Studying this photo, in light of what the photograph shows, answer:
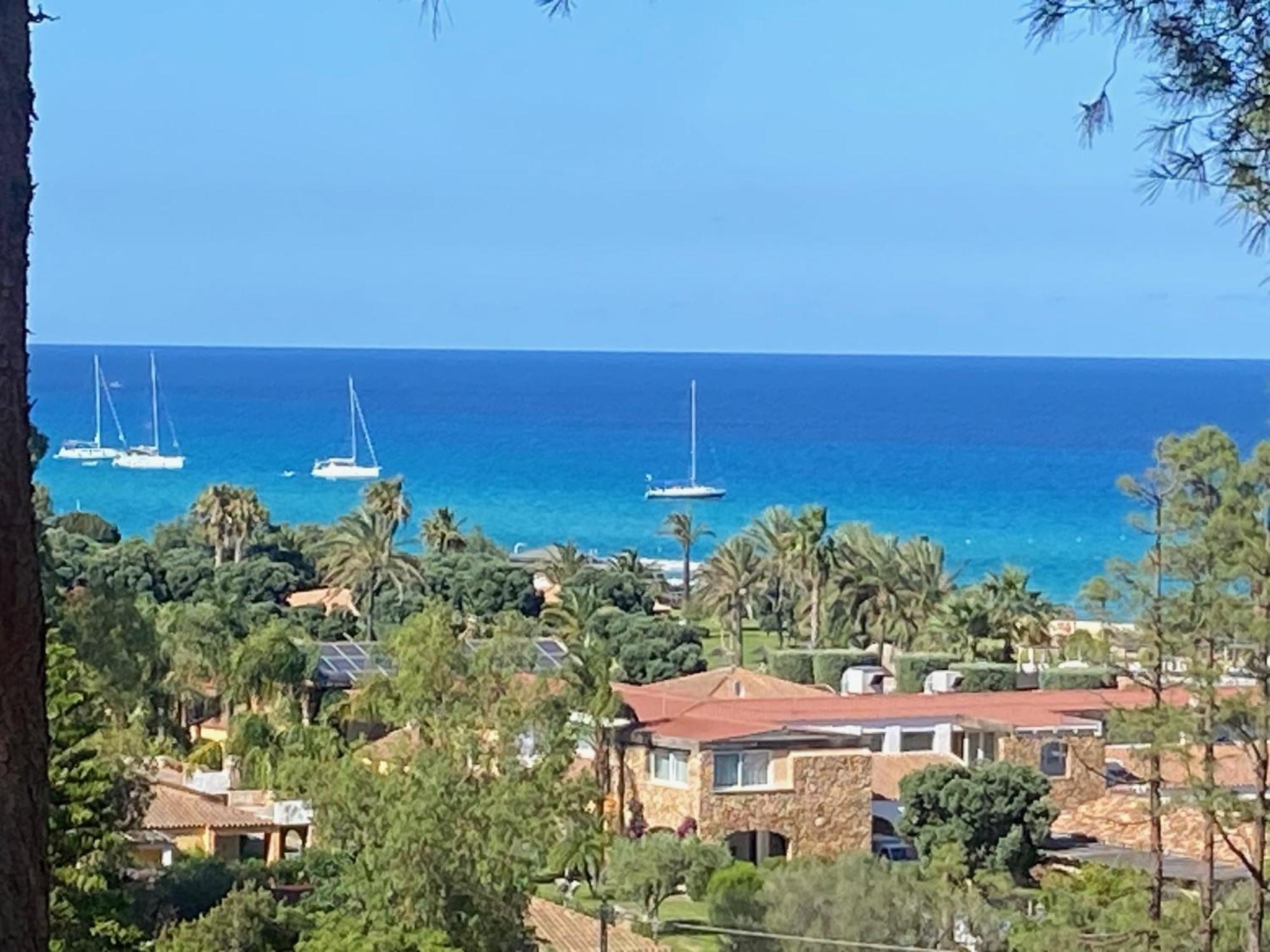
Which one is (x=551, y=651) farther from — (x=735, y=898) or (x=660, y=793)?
(x=735, y=898)

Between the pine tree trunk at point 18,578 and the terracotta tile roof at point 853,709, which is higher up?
the terracotta tile roof at point 853,709

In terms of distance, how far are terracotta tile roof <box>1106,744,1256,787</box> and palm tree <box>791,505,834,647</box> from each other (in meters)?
19.4

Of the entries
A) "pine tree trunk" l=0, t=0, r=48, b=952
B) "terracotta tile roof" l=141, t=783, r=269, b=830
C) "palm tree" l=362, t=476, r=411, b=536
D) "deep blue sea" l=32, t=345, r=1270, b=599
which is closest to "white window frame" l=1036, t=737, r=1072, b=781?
"terracotta tile roof" l=141, t=783, r=269, b=830

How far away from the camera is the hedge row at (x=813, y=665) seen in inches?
1839

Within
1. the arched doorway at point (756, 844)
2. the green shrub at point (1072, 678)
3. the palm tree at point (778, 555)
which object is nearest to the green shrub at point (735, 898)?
the arched doorway at point (756, 844)

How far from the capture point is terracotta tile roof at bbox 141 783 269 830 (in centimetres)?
2622

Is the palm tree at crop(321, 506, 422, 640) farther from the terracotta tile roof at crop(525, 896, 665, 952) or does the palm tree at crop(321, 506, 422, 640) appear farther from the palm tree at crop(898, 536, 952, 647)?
the terracotta tile roof at crop(525, 896, 665, 952)

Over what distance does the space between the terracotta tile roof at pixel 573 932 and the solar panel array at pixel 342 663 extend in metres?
14.6

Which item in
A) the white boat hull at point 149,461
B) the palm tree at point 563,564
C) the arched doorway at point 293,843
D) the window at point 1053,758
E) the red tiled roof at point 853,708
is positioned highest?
the white boat hull at point 149,461

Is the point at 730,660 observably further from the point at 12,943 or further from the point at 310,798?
the point at 12,943

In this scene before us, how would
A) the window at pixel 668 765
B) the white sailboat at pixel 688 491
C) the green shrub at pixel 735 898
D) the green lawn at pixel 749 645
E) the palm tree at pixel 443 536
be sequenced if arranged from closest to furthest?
the green shrub at pixel 735 898, the window at pixel 668 765, the green lawn at pixel 749 645, the palm tree at pixel 443 536, the white sailboat at pixel 688 491

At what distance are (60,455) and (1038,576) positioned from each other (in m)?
75.1

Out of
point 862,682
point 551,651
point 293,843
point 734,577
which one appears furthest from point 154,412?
point 293,843

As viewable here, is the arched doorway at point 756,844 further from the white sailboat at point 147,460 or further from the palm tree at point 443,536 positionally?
the white sailboat at point 147,460
